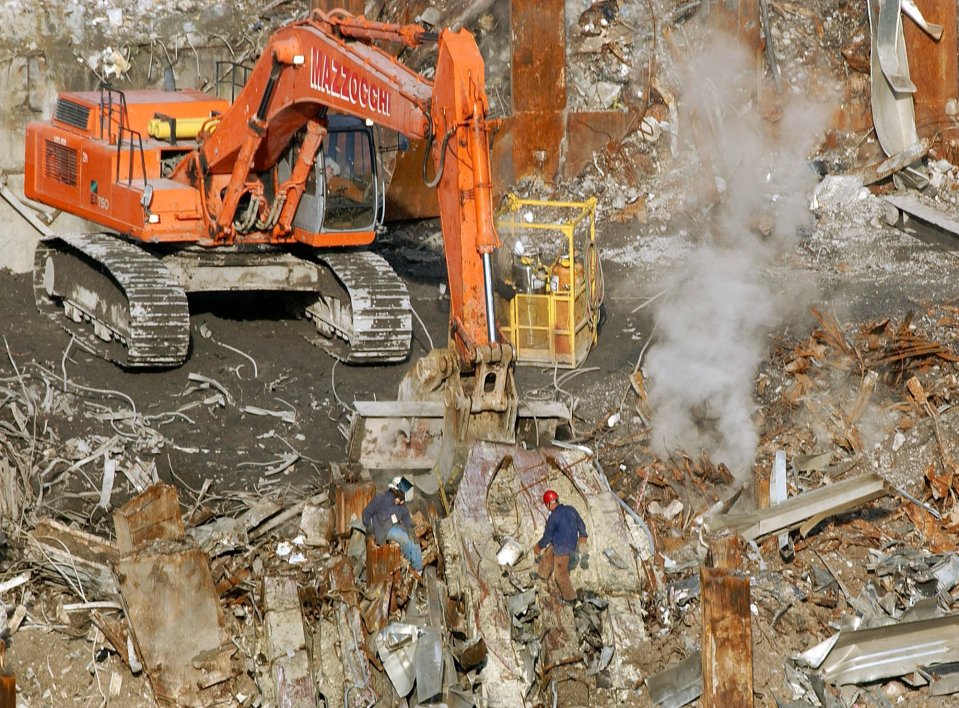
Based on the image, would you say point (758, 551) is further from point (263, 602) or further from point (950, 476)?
point (263, 602)

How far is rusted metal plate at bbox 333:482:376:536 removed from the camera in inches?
430

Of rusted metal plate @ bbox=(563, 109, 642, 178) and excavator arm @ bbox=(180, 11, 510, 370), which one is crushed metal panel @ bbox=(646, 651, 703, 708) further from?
rusted metal plate @ bbox=(563, 109, 642, 178)

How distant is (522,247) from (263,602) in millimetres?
5352

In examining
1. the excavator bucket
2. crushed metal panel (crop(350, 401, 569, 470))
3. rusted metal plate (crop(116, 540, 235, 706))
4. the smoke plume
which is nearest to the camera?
rusted metal plate (crop(116, 540, 235, 706))

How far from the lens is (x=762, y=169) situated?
17938 millimetres

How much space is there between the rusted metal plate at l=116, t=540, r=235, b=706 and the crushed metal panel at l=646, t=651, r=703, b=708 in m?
2.70

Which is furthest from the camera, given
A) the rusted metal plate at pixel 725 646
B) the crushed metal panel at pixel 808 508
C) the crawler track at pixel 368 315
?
the crawler track at pixel 368 315

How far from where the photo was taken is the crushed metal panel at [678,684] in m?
9.29

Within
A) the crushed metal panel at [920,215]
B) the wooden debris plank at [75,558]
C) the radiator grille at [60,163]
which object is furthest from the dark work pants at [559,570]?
the crushed metal panel at [920,215]

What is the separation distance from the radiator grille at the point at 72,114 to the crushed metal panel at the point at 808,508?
7522 millimetres

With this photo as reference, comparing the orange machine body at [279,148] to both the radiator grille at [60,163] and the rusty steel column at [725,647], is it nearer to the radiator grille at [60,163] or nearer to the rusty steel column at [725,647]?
the radiator grille at [60,163]

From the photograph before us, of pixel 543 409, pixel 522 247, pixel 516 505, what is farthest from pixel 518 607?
pixel 522 247

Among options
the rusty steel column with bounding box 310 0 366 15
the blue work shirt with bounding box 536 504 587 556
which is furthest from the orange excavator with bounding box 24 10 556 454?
the rusty steel column with bounding box 310 0 366 15

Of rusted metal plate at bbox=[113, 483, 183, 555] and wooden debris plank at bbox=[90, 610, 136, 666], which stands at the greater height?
rusted metal plate at bbox=[113, 483, 183, 555]
